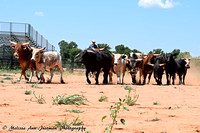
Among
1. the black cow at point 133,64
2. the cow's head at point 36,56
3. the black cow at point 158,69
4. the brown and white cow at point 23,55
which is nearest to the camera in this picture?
the cow's head at point 36,56

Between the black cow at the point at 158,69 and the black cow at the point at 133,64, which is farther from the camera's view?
the black cow at the point at 158,69

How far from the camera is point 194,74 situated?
28500 millimetres

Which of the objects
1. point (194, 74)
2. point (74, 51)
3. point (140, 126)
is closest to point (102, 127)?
point (140, 126)

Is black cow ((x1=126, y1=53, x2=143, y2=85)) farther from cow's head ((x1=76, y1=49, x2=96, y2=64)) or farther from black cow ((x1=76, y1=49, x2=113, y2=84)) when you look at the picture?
cow's head ((x1=76, y1=49, x2=96, y2=64))

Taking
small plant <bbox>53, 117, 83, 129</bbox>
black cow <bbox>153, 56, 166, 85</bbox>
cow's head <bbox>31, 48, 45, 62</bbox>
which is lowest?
small plant <bbox>53, 117, 83, 129</bbox>

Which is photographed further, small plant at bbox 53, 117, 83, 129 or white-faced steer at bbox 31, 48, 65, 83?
white-faced steer at bbox 31, 48, 65, 83

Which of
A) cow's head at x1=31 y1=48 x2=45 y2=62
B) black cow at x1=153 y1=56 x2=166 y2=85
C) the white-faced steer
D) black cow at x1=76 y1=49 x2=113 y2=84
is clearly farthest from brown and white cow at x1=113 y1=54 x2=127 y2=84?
cow's head at x1=31 y1=48 x2=45 y2=62

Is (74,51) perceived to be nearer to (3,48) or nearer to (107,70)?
(3,48)

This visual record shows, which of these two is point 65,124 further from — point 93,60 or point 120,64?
point 120,64

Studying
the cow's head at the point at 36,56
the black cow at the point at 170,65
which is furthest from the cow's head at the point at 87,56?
the black cow at the point at 170,65

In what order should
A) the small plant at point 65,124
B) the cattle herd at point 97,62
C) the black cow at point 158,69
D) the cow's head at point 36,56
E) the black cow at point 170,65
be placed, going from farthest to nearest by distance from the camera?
the black cow at point 170,65, the black cow at point 158,69, the cattle herd at point 97,62, the cow's head at point 36,56, the small plant at point 65,124

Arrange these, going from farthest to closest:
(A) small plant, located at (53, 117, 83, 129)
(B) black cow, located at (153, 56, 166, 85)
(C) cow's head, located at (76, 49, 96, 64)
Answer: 1. (B) black cow, located at (153, 56, 166, 85)
2. (C) cow's head, located at (76, 49, 96, 64)
3. (A) small plant, located at (53, 117, 83, 129)

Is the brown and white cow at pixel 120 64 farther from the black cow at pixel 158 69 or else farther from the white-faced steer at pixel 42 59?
the white-faced steer at pixel 42 59

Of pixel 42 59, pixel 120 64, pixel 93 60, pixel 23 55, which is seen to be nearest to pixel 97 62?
pixel 93 60
